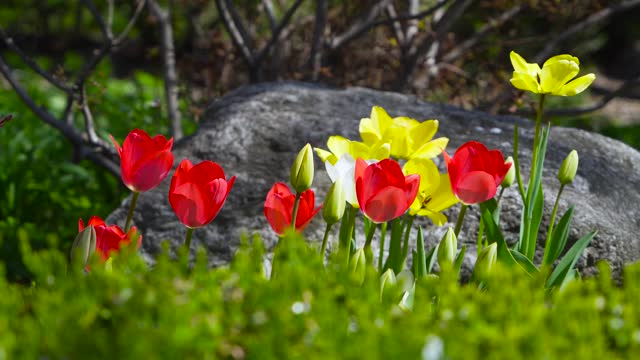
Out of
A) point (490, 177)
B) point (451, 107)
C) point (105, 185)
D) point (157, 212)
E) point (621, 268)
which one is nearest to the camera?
point (490, 177)

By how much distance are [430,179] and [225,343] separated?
939 mm

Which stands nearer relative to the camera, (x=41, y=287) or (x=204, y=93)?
(x=41, y=287)

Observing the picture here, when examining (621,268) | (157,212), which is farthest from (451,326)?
(157,212)

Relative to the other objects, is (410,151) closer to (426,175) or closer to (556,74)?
(426,175)

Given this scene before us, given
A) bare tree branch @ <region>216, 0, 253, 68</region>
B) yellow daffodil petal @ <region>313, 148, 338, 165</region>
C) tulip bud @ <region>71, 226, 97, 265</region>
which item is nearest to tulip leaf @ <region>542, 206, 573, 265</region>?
yellow daffodil petal @ <region>313, 148, 338, 165</region>

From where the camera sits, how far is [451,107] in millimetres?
3605

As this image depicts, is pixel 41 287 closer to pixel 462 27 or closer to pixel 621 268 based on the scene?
pixel 621 268

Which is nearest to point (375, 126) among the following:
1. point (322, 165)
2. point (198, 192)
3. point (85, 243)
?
point (198, 192)

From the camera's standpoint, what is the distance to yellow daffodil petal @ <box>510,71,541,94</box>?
6.88 ft

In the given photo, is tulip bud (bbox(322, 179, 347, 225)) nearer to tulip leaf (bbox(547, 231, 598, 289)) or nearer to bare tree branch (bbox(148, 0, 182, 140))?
tulip leaf (bbox(547, 231, 598, 289))

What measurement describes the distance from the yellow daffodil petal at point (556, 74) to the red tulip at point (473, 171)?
0.89 feet

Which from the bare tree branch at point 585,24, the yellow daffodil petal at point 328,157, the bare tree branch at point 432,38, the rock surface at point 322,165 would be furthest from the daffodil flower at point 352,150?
the bare tree branch at point 585,24

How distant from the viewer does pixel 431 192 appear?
81.3 inches

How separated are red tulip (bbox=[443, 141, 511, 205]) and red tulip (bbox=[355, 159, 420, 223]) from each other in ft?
0.45
